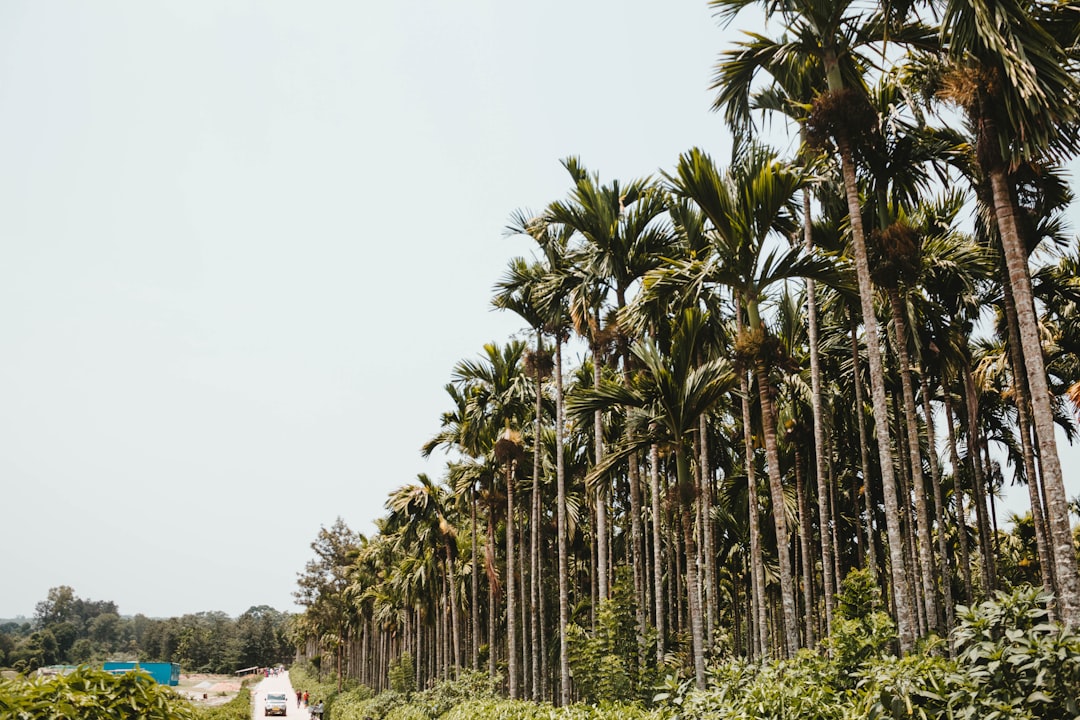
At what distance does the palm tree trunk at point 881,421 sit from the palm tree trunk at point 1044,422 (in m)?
1.70

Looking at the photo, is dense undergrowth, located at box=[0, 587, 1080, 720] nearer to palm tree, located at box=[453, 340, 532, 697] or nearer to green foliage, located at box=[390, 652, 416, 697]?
palm tree, located at box=[453, 340, 532, 697]

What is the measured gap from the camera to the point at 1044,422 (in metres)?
7.61

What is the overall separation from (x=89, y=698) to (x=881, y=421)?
28.6 ft

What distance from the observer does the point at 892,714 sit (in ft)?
18.4

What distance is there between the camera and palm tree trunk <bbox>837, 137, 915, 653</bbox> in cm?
913

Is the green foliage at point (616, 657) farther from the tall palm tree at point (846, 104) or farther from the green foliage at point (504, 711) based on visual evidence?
the tall palm tree at point (846, 104)

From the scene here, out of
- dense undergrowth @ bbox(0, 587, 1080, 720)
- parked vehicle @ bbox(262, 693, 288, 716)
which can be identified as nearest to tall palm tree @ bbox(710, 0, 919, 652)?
dense undergrowth @ bbox(0, 587, 1080, 720)

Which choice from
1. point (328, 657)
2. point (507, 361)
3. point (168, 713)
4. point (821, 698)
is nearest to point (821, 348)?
point (507, 361)

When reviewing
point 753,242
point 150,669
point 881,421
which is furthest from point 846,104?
point 150,669

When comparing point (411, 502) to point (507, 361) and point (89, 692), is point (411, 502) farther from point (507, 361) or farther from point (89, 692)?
point (89, 692)

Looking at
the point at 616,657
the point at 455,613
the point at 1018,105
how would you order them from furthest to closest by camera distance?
the point at 455,613 → the point at 616,657 → the point at 1018,105

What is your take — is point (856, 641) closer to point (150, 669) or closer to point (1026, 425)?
point (1026, 425)

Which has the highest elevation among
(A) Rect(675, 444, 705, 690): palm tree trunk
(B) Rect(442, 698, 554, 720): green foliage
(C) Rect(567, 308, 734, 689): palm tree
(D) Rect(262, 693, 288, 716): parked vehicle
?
(C) Rect(567, 308, 734, 689): palm tree

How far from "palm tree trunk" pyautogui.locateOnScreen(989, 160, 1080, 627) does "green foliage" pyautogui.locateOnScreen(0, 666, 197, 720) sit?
7.16m
